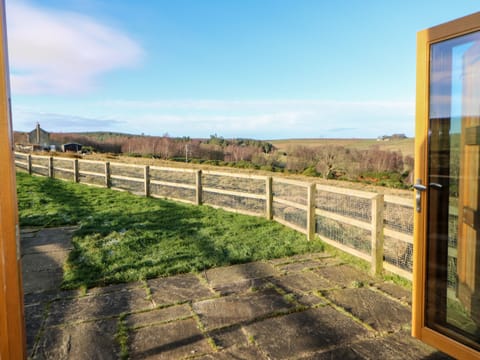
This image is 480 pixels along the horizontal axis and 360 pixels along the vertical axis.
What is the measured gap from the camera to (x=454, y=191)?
202 cm

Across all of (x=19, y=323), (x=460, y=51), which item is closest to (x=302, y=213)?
(x=460, y=51)

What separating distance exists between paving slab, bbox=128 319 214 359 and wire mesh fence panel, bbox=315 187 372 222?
2.25m

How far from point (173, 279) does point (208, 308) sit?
0.72 m

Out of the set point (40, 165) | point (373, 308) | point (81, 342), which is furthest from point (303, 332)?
point (40, 165)

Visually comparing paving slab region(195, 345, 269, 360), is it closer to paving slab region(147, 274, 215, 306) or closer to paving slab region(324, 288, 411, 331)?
paving slab region(147, 274, 215, 306)

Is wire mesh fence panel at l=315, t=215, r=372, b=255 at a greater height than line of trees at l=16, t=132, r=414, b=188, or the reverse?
line of trees at l=16, t=132, r=414, b=188

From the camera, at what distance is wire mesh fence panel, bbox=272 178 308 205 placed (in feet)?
16.1

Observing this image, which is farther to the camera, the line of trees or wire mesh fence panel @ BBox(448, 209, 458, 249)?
the line of trees

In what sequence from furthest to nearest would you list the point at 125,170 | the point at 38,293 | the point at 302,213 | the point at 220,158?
1. the point at 220,158
2. the point at 125,170
3. the point at 302,213
4. the point at 38,293

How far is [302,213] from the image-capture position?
4883 mm

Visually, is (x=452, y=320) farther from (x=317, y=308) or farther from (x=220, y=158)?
(x=220, y=158)

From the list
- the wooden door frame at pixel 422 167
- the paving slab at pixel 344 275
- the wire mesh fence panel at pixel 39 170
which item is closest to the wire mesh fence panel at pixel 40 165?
the wire mesh fence panel at pixel 39 170

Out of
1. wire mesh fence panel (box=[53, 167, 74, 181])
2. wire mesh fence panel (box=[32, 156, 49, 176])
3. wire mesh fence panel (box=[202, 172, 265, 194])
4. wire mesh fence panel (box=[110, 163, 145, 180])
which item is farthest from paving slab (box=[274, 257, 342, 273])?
wire mesh fence panel (box=[32, 156, 49, 176])

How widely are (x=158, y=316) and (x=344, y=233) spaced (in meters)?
2.48
